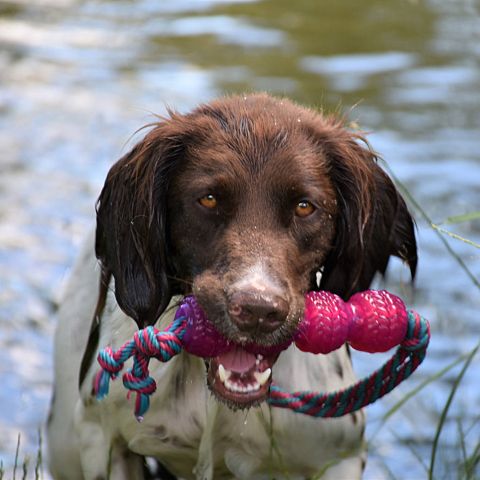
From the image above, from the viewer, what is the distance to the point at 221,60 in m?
10.2

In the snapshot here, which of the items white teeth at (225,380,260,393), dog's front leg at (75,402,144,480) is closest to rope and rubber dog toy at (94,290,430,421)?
white teeth at (225,380,260,393)

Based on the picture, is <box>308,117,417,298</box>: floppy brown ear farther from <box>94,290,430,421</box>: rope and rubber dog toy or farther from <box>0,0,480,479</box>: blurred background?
<box>0,0,480,479</box>: blurred background

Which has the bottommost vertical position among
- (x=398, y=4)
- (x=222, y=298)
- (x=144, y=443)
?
(x=398, y=4)

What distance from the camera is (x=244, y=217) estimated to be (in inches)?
143

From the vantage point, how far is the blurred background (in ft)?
19.6

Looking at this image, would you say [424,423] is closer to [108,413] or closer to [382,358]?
[382,358]

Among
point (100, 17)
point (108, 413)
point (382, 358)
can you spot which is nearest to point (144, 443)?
point (108, 413)

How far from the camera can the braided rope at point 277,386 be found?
359 cm

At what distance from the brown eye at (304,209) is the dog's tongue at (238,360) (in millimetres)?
415

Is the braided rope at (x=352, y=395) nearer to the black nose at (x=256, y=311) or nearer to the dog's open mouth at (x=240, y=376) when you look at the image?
the dog's open mouth at (x=240, y=376)

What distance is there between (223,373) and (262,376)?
102mm

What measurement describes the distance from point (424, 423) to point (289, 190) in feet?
7.57

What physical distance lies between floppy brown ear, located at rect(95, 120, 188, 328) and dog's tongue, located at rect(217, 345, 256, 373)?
0.37m

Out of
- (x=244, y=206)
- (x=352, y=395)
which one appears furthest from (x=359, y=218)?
(x=352, y=395)
